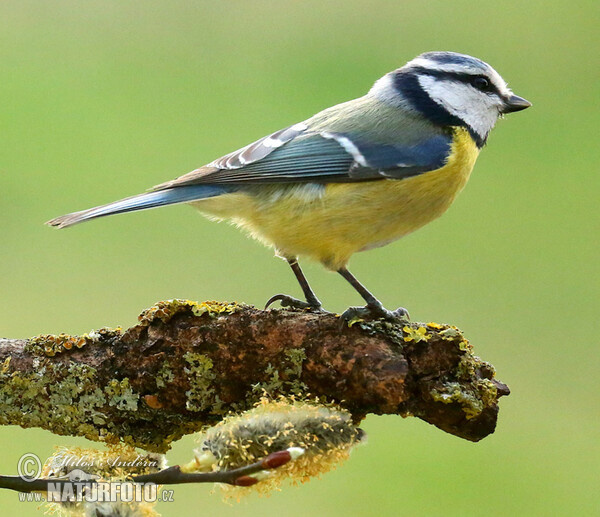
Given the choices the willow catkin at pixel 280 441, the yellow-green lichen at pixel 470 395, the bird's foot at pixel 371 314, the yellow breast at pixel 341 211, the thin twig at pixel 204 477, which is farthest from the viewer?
the yellow breast at pixel 341 211

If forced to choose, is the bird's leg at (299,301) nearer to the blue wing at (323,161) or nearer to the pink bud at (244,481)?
the blue wing at (323,161)

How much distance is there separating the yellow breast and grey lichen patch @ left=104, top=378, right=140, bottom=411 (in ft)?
1.29

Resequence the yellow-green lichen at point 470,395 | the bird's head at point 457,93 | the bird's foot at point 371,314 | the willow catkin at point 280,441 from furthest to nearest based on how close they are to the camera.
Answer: the bird's head at point 457,93 → the bird's foot at point 371,314 → the yellow-green lichen at point 470,395 → the willow catkin at point 280,441

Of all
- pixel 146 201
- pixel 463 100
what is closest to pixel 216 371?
pixel 146 201

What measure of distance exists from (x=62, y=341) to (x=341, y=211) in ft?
1.64

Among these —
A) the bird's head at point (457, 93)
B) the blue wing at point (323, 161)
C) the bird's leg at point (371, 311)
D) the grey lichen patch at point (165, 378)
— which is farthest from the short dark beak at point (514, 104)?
the grey lichen patch at point (165, 378)

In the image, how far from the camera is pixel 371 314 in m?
1.13

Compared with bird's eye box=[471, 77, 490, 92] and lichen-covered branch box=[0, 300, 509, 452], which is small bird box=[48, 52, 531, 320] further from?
lichen-covered branch box=[0, 300, 509, 452]

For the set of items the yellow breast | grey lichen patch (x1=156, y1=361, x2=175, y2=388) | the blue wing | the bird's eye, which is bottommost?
grey lichen patch (x1=156, y1=361, x2=175, y2=388)

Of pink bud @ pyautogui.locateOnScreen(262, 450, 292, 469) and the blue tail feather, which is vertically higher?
the blue tail feather

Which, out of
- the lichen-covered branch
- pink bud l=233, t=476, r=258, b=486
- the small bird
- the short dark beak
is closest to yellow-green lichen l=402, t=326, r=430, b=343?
the lichen-covered branch

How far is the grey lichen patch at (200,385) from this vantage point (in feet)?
3.41

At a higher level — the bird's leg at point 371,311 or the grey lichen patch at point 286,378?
the bird's leg at point 371,311

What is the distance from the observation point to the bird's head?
4.66 ft
